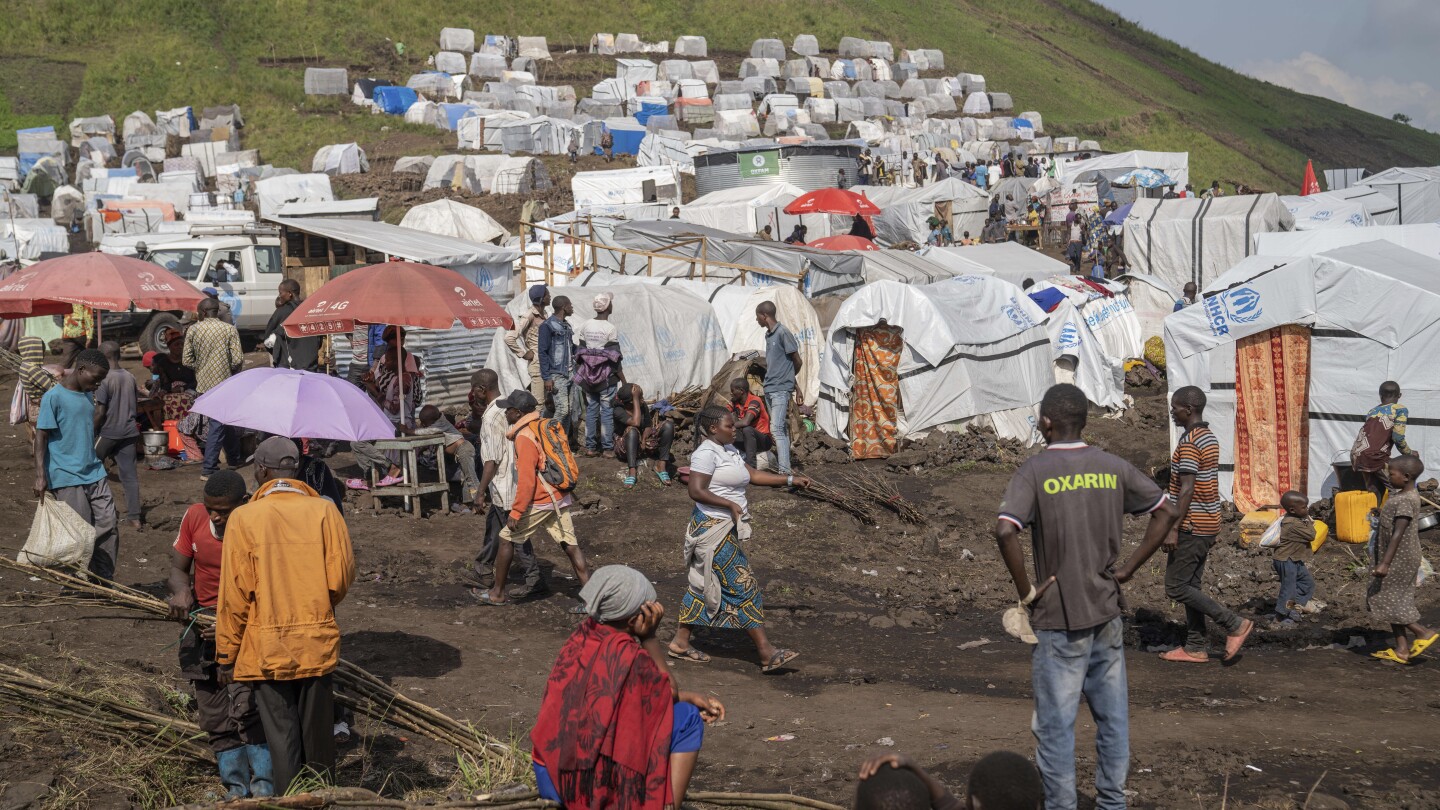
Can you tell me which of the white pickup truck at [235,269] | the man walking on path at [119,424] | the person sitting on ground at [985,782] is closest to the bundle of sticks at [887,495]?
the man walking on path at [119,424]

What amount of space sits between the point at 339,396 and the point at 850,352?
802 cm

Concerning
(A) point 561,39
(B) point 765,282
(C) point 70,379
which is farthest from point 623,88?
(C) point 70,379

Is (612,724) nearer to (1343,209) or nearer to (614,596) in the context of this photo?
(614,596)

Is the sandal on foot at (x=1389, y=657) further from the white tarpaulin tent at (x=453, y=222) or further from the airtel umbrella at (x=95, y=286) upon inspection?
the white tarpaulin tent at (x=453, y=222)

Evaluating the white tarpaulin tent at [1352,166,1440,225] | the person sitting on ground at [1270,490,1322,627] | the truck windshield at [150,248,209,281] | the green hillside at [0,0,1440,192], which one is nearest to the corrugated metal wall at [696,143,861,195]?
the green hillside at [0,0,1440,192]

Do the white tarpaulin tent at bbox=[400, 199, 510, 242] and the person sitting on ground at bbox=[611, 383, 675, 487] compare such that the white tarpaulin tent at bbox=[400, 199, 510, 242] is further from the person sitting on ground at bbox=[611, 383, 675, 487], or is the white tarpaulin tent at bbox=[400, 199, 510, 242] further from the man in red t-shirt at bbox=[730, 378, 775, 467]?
the man in red t-shirt at bbox=[730, 378, 775, 467]

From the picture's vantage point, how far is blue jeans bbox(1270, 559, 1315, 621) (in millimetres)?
8391

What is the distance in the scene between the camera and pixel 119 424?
956cm

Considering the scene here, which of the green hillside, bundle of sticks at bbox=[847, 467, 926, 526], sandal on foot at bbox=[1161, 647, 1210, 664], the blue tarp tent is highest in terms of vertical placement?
the green hillside

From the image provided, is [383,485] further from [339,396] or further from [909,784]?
[909,784]

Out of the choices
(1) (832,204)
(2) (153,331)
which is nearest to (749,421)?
(2) (153,331)

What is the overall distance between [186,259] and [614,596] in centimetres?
1680

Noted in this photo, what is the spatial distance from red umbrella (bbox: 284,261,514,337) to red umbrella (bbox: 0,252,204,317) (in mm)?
1511

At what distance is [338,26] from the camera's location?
55.9 m
